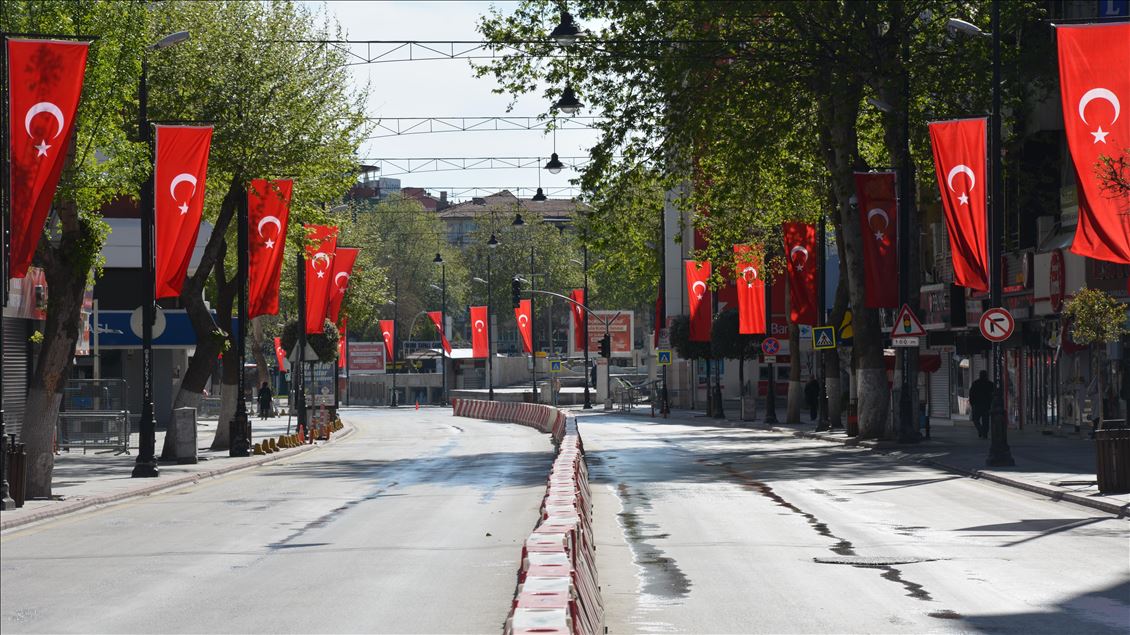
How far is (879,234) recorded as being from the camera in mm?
36219

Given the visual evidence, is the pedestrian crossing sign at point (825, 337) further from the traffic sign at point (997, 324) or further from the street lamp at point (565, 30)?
the traffic sign at point (997, 324)

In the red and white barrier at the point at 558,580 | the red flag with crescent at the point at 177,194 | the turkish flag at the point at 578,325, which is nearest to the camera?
the red and white barrier at the point at 558,580

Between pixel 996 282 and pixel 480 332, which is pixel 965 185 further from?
pixel 480 332

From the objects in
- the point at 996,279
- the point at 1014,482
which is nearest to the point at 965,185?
the point at 996,279

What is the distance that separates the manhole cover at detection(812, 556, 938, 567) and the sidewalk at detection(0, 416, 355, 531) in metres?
10.1

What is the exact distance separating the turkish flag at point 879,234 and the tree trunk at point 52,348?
19162 millimetres

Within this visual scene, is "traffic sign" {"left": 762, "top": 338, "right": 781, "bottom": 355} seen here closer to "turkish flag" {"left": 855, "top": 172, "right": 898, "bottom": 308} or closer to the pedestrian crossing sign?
the pedestrian crossing sign

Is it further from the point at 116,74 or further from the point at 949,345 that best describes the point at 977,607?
the point at 949,345

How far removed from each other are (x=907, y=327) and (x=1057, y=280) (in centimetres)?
701

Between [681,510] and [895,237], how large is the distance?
18076 mm

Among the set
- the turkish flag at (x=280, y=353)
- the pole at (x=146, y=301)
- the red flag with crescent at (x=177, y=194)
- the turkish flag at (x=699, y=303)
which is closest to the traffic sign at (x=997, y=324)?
the red flag with crescent at (x=177, y=194)

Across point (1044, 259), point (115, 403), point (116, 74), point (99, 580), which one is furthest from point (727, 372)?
point (99, 580)

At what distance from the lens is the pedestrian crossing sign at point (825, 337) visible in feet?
147

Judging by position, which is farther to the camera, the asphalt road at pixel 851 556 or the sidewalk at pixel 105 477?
the sidewalk at pixel 105 477
